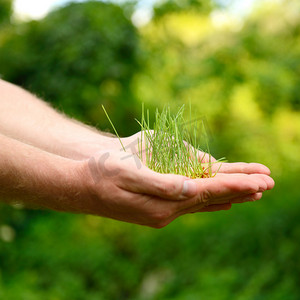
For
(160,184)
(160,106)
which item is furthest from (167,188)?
(160,106)

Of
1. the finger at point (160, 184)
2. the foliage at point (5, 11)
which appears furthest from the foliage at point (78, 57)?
the finger at point (160, 184)

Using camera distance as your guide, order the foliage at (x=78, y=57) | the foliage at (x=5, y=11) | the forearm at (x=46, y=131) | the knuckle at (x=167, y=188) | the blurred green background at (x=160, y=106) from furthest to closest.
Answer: the foliage at (x=5, y=11), the foliage at (x=78, y=57), the blurred green background at (x=160, y=106), the forearm at (x=46, y=131), the knuckle at (x=167, y=188)

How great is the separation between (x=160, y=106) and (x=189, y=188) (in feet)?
11.7

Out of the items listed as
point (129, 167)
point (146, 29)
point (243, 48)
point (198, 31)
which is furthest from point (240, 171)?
point (198, 31)

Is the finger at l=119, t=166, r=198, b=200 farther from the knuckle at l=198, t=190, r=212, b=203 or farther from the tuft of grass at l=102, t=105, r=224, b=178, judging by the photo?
the tuft of grass at l=102, t=105, r=224, b=178

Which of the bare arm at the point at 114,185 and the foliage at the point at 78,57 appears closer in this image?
the bare arm at the point at 114,185

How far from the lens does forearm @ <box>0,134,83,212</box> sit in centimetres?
117

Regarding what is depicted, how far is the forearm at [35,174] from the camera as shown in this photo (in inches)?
46.1

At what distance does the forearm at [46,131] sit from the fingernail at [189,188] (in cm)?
50

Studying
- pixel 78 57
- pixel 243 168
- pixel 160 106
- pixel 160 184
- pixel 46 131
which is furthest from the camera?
pixel 160 106

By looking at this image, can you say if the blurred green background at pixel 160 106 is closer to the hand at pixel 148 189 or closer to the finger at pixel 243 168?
the finger at pixel 243 168

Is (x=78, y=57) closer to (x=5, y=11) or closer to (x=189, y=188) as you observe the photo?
(x=5, y=11)

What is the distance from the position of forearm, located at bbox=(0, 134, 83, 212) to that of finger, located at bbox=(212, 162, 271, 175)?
19.0 inches

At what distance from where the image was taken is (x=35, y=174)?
1.18 m
